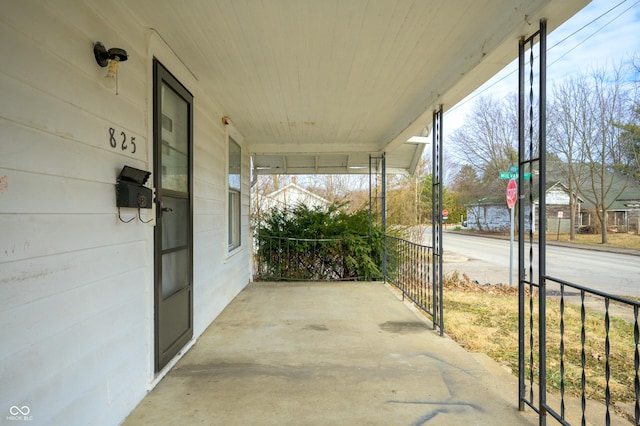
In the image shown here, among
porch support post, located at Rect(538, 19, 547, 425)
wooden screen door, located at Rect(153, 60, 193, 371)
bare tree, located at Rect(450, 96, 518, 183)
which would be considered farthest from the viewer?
bare tree, located at Rect(450, 96, 518, 183)

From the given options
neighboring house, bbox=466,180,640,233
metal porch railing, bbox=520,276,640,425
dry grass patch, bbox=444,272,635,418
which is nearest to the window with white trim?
dry grass patch, bbox=444,272,635,418

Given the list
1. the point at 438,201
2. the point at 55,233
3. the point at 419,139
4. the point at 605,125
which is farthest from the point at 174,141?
the point at 605,125

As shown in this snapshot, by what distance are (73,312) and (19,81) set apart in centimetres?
87

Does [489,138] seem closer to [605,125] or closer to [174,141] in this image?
[605,125]

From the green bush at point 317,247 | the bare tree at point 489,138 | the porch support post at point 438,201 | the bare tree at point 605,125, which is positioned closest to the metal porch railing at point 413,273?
the porch support post at point 438,201

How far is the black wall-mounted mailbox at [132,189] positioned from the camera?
5.81 feet

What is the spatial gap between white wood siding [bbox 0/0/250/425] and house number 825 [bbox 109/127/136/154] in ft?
0.10

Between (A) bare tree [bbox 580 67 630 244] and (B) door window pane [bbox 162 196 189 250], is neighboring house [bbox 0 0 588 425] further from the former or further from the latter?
(A) bare tree [bbox 580 67 630 244]

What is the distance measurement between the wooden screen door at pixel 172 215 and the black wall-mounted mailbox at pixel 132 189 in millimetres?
230

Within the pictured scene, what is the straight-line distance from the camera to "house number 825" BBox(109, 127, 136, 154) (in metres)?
1.73

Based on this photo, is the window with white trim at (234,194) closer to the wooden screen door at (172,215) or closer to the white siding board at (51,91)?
the wooden screen door at (172,215)

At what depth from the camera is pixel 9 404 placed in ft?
3.51

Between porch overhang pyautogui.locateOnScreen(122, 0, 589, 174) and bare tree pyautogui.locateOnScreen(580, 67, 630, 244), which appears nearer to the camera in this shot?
porch overhang pyautogui.locateOnScreen(122, 0, 589, 174)

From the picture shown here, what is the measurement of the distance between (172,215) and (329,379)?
159 centimetres
